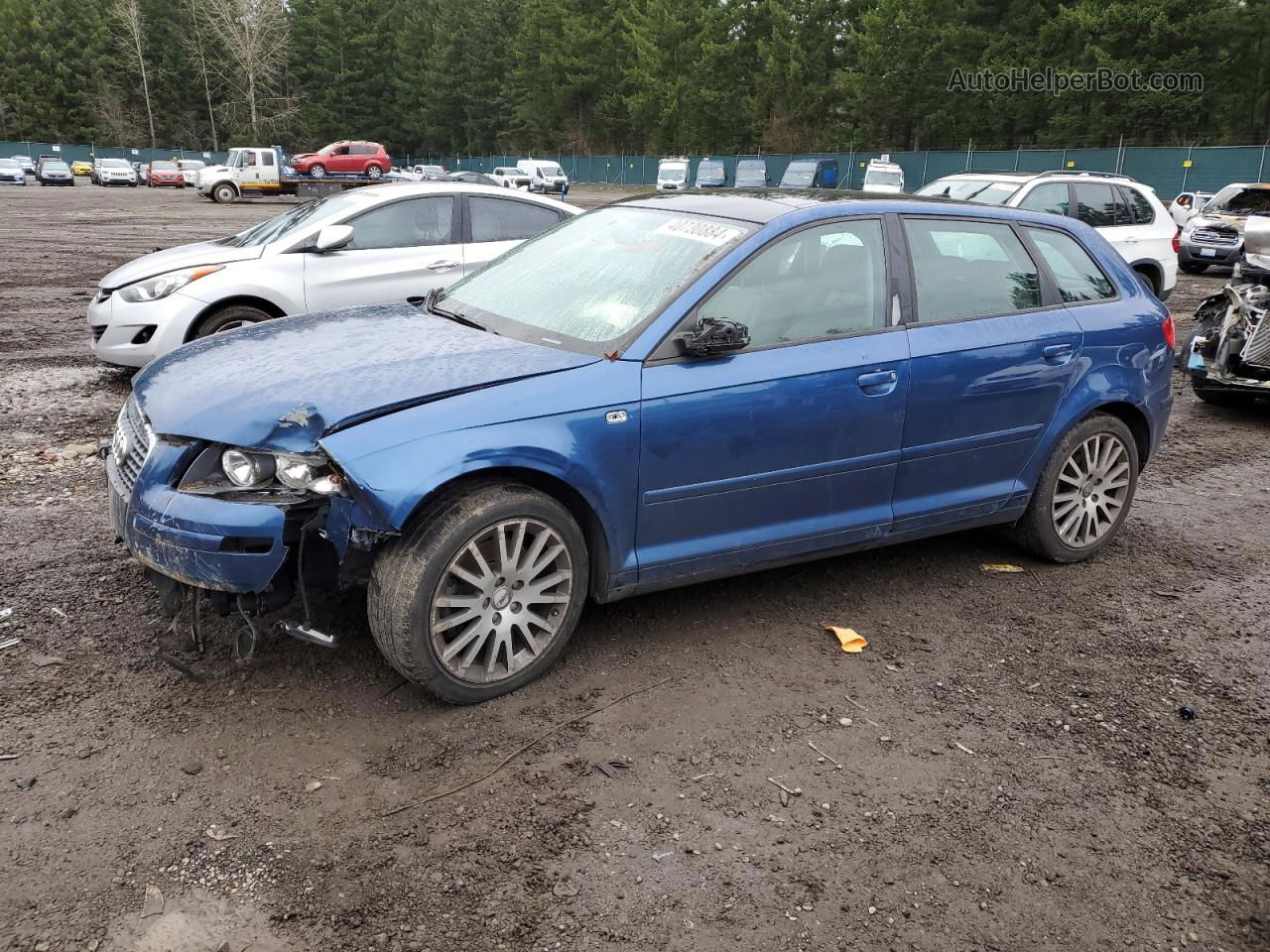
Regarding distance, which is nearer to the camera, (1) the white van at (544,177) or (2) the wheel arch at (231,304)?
(2) the wheel arch at (231,304)

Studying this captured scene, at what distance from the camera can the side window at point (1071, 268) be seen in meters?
4.91

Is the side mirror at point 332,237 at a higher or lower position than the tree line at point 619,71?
lower

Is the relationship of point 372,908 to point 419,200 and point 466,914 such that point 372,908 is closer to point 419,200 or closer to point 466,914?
point 466,914

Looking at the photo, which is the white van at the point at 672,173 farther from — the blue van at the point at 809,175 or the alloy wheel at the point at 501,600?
the alloy wheel at the point at 501,600

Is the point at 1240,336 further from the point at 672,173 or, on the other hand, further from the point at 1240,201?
the point at 672,173

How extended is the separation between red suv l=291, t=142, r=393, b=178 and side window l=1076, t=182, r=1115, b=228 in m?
42.1

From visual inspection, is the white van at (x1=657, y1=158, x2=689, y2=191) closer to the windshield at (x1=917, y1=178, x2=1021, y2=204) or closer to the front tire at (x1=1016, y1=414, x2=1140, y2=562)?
the windshield at (x1=917, y1=178, x2=1021, y2=204)

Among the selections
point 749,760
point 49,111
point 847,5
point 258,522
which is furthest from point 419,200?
point 49,111

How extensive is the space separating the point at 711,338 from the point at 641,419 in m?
0.40

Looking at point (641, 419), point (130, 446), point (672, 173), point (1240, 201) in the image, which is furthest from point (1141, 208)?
point (672, 173)

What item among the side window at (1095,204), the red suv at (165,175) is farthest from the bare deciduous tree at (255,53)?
the side window at (1095,204)

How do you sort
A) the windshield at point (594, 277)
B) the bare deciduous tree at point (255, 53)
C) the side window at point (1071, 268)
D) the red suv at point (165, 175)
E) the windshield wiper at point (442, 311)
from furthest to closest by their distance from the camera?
the bare deciduous tree at point (255, 53) < the red suv at point (165, 175) < the side window at point (1071, 268) < the windshield wiper at point (442, 311) < the windshield at point (594, 277)

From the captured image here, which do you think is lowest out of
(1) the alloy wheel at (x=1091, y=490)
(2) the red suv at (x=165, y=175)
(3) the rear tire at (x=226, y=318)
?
(2) the red suv at (x=165, y=175)

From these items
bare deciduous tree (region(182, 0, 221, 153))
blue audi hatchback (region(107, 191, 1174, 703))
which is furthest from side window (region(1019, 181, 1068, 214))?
bare deciduous tree (region(182, 0, 221, 153))
